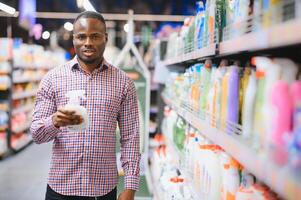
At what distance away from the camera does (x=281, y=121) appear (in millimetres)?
1231

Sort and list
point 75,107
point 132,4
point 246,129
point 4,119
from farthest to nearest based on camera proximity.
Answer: point 132,4, point 4,119, point 75,107, point 246,129

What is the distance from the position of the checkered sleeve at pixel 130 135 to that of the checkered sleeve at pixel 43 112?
1.29 ft

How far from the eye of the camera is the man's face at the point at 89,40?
240 cm

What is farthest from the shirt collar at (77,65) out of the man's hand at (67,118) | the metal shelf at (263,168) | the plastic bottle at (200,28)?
the metal shelf at (263,168)

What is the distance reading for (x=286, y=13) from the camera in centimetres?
135

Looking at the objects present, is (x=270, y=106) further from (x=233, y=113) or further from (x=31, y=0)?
(x=31, y=0)

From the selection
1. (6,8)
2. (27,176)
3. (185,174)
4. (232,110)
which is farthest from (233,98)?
(6,8)

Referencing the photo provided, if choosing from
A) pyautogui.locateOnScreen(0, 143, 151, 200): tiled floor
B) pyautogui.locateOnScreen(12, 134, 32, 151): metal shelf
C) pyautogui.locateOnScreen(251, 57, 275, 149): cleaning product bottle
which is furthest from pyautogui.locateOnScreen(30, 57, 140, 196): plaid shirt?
pyautogui.locateOnScreen(12, 134, 32, 151): metal shelf

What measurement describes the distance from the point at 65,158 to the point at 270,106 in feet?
4.53

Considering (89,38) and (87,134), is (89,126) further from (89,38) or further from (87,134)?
(89,38)

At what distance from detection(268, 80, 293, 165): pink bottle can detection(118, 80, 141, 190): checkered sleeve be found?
4.34 ft

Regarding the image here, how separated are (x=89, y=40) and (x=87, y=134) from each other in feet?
1.65

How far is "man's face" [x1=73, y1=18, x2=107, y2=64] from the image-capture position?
2.40 metres

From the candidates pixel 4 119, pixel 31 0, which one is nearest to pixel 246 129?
pixel 4 119
